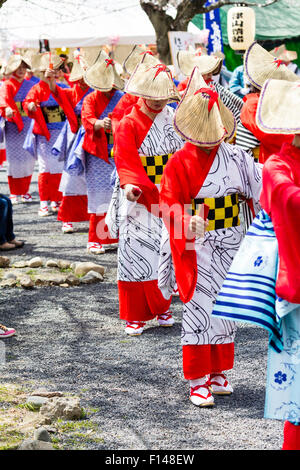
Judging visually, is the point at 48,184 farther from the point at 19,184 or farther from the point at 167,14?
the point at 167,14

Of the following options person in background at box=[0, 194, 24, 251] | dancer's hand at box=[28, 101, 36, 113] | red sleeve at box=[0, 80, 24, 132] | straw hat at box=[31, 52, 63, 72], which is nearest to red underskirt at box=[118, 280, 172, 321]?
person in background at box=[0, 194, 24, 251]

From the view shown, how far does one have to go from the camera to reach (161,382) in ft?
13.5

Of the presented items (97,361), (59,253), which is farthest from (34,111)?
(97,361)

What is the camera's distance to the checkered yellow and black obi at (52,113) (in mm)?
9094

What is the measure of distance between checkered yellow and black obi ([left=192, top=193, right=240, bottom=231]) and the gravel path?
0.95 meters

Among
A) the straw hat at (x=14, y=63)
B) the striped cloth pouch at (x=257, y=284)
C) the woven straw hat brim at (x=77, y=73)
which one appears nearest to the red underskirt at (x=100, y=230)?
the woven straw hat brim at (x=77, y=73)

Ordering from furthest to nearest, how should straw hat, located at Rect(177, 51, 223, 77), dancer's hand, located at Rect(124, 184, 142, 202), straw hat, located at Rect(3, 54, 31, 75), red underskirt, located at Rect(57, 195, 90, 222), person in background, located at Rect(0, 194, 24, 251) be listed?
straw hat, located at Rect(3, 54, 31, 75)
red underskirt, located at Rect(57, 195, 90, 222)
person in background, located at Rect(0, 194, 24, 251)
straw hat, located at Rect(177, 51, 223, 77)
dancer's hand, located at Rect(124, 184, 142, 202)

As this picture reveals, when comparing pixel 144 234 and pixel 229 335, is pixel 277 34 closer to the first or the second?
pixel 144 234

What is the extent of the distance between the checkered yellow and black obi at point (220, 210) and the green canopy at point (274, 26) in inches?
556

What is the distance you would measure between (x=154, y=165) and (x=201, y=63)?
53.1 inches

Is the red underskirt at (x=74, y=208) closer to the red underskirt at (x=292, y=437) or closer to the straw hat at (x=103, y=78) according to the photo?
the straw hat at (x=103, y=78)

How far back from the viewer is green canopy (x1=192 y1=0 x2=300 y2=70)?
17.6m

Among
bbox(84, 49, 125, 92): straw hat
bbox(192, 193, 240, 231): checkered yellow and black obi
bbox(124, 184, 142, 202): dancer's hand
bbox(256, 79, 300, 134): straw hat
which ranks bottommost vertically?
bbox(124, 184, 142, 202): dancer's hand

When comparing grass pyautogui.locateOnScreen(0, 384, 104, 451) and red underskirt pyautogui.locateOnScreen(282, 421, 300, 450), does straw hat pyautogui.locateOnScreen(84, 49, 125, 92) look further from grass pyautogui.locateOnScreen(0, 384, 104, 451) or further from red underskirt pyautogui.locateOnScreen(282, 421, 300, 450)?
red underskirt pyautogui.locateOnScreen(282, 421, 300, 450)
